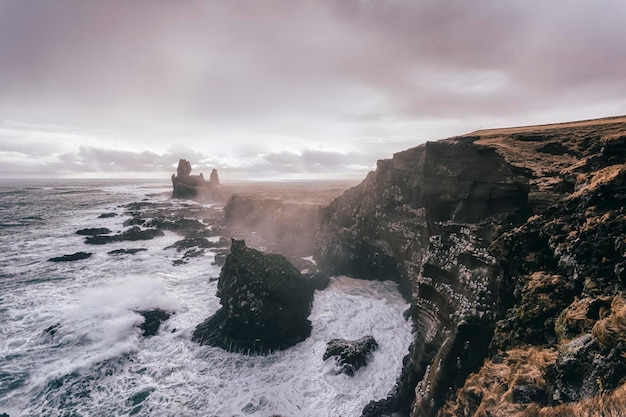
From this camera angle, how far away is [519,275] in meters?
11.9

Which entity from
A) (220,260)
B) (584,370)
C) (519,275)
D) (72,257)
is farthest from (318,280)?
(72,257)

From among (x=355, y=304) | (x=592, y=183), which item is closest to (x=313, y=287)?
(x=355, y=304)

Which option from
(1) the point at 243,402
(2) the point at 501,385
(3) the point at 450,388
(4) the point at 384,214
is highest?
(4) the point at 384,214

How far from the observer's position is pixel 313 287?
30953mm

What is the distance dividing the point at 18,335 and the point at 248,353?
1901cm

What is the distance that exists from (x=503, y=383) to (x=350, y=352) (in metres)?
12.0

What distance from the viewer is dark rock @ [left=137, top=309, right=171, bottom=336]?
24.2m

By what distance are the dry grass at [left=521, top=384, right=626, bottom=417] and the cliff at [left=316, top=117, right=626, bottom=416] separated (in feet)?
0.45

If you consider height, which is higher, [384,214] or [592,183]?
[592,183]

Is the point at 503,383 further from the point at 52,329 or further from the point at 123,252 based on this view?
the point at 123,252

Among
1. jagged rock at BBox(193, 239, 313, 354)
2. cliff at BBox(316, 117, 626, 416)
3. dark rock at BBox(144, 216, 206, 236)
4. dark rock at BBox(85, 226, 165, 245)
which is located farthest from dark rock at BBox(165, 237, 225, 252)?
cliff at BBox(316, 117, 626, 416)

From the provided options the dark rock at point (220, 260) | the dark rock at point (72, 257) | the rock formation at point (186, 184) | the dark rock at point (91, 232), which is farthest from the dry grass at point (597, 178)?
the rock formation at point (186, 184)

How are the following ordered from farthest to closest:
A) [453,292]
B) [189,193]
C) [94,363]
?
[189,193] < [94,363] < [453,292]

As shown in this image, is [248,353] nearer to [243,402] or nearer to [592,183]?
[243,402]
